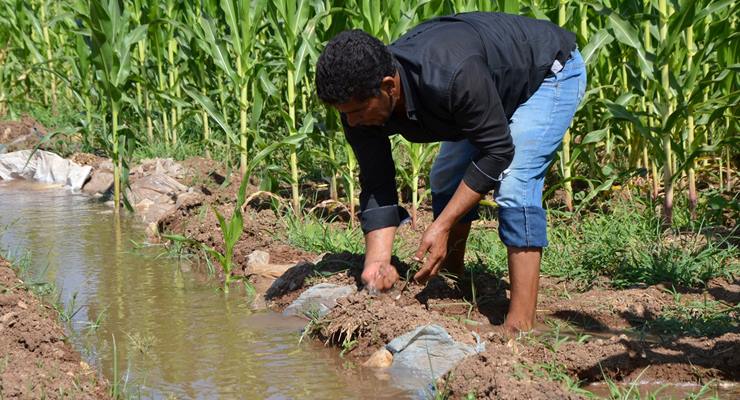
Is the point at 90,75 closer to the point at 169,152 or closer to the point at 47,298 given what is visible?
the point at 169,152

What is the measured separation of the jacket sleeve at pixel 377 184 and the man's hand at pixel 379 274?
169 mm

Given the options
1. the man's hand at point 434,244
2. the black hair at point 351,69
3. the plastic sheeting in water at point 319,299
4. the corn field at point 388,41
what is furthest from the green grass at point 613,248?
the black hair at point 351,69

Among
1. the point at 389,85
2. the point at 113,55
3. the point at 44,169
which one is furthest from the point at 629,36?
the point at 44,169

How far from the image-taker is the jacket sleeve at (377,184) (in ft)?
14.7

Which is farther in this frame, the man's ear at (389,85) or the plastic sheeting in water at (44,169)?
the plastic sheeting in water at (44,169)

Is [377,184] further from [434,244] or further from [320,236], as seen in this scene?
[320,236]

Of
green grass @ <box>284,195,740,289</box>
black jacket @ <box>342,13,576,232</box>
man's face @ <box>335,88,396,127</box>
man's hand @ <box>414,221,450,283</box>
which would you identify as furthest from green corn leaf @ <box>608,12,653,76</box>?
man's face @ <box>335,88,396,127</box>

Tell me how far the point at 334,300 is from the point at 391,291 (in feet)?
1.02

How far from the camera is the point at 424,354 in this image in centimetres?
412

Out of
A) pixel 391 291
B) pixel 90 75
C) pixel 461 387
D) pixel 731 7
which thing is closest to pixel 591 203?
pixel 731 7

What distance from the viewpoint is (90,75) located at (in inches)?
368

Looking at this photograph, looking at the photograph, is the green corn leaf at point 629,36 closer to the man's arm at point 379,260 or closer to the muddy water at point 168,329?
the man's arm at point 379,260

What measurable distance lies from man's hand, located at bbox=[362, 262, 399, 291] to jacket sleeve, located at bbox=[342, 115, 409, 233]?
17cm

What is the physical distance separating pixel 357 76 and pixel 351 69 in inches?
1.4
